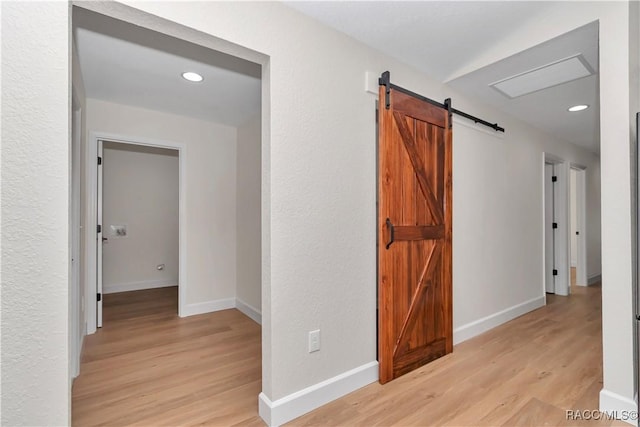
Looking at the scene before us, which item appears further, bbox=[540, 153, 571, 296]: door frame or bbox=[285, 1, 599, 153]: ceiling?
bbox=[540, 153, 571, 296]: door frame

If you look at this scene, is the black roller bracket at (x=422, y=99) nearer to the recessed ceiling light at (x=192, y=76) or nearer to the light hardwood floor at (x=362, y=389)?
the recessed ceiling light at (x=192, y=76)

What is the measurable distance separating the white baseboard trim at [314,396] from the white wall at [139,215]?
13.9ft

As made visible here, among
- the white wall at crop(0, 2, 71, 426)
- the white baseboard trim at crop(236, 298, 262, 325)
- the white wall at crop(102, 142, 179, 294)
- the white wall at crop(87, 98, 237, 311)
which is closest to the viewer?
the white wall at crop(0, 2, 71, 426)

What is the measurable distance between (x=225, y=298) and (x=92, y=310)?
1385mm

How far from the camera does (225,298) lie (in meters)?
4.05

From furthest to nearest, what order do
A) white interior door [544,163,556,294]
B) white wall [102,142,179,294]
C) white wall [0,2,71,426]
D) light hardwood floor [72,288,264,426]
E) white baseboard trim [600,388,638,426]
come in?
white wall [102,142,179,294]
white interior door [544,163,556,294]
light hardwood floor [72,288,264,426]
white baseboard trim [600,388,638,426]
white wall [0,2,71,426]

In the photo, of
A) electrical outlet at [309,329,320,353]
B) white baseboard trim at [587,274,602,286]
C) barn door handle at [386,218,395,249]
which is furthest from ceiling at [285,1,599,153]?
white baseboard trim at [587,274,602,286]

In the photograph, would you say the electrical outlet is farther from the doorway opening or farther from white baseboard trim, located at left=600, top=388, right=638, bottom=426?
the doorway opening

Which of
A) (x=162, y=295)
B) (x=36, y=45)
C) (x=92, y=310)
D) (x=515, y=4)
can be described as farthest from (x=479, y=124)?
(x=162, y=295)

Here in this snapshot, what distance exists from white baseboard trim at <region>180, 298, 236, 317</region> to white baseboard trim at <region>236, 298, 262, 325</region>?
0.11 m

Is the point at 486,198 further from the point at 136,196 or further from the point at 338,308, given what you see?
the point at 136,196

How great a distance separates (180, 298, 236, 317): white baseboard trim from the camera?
12.3 ft

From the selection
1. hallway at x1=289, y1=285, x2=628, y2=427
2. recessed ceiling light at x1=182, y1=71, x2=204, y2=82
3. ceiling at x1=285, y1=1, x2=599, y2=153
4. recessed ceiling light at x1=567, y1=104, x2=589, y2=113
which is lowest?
hallway at x1=289, y1=285, x2=628, y2=427

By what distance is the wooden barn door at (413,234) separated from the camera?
7.27ft
